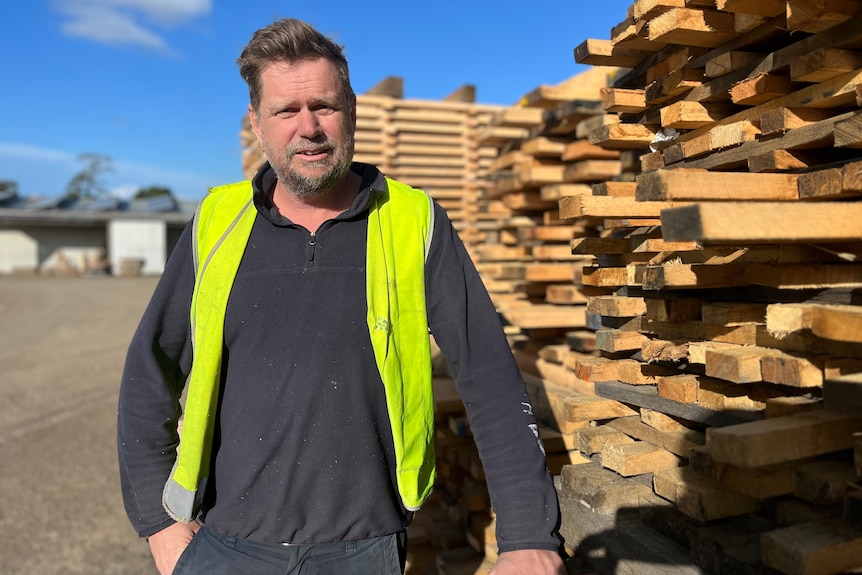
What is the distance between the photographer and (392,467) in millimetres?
2725

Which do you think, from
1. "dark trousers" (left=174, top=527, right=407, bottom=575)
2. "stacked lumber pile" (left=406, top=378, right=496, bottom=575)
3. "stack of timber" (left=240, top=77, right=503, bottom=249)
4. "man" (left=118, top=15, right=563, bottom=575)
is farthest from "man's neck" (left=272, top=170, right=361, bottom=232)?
"stack of timber" (left=240, top=77, right=503, bottom=249)

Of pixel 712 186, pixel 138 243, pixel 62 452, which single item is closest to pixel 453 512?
pixel 712 186

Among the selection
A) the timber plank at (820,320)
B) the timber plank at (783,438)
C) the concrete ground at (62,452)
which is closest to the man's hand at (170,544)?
the timber plank at (783,438)

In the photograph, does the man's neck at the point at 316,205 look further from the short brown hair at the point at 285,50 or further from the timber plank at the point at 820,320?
the timber plank at the point at 820,320

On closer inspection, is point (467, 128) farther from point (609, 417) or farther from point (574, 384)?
point (609, 417)

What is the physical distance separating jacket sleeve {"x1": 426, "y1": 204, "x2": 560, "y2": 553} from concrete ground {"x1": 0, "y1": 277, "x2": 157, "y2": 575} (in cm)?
446

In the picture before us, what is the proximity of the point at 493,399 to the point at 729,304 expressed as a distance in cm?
85

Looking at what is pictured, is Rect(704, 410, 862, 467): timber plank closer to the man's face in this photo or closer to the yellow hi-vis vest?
the yellow hi-vis vest

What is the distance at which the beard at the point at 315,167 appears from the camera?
9.14ft

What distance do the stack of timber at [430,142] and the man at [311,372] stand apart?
572 centimetres

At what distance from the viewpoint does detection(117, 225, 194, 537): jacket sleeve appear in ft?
9.34

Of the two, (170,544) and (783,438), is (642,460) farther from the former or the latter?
(170,544)

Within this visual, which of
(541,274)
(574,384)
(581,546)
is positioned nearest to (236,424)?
(581,546)

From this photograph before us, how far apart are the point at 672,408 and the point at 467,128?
22.9 feet
